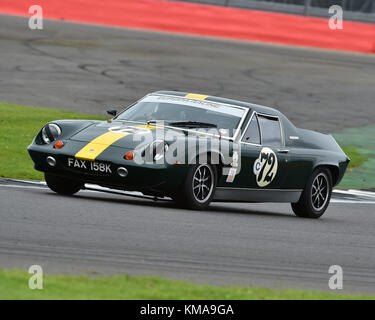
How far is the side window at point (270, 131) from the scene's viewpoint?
12070mm

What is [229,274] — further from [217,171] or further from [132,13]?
[132,13]

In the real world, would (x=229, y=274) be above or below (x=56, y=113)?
above

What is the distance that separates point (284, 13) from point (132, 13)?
4775 millimetres

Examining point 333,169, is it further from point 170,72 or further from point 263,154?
point 170,72

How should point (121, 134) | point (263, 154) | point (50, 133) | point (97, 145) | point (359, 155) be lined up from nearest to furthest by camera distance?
point (97, 145)
point (121, 134)
point (50, 133)
point (263, 154)
point (359, 155)

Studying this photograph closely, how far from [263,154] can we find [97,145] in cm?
202

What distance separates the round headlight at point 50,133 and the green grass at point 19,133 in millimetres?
1978

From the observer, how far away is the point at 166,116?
1170cm

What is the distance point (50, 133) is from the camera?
11227mm

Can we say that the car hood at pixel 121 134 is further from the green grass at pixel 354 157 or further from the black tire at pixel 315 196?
the green grass at pixel 354 157

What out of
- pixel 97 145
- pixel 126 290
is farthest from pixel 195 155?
pixel 126 290

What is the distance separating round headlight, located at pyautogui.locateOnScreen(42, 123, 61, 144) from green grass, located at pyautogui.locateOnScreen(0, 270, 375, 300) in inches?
169

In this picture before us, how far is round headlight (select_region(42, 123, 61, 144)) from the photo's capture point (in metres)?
11.2

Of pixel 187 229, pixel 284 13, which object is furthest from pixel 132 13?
pixel 187 229
